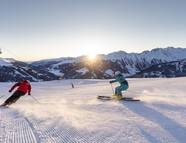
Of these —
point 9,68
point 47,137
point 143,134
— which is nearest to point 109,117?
point 143,134

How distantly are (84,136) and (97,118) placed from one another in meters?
1.26

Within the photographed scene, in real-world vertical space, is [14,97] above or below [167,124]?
above

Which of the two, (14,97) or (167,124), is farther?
(14,97)

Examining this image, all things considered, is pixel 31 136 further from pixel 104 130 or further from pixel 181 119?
pixel 181 119

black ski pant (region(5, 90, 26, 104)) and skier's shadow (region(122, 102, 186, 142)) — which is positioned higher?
black ski pant (region(5, 90, 26, 104))

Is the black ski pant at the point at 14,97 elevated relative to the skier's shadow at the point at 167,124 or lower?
elevated

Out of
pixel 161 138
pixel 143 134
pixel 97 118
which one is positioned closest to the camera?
pixel 161 138

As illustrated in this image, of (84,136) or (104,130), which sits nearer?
(84,136)

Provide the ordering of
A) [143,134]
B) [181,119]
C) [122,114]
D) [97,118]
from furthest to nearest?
[122,114] < [97,118] < [181,119] < [143,134]

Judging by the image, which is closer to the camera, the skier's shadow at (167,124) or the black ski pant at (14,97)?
the skier's shadow at (167,124)

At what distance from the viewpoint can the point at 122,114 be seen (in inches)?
191

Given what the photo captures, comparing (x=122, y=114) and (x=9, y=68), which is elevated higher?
(x=9, y=68)

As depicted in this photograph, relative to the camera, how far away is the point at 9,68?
154 meters

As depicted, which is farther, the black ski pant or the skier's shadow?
the black ski pant
